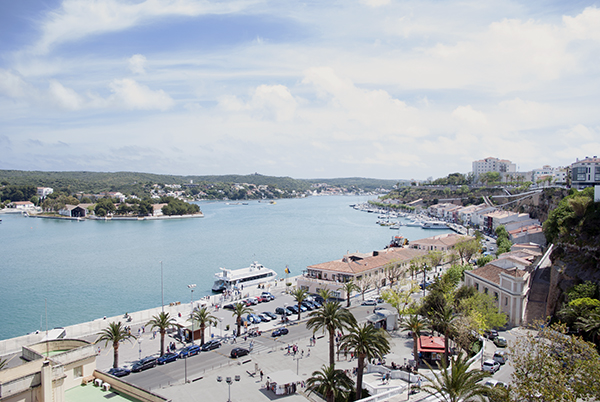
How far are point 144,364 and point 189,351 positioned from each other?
2.87 metres

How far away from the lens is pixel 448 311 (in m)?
22.4

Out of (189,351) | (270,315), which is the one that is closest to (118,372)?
(189,351)

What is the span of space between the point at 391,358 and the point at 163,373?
13217 mm

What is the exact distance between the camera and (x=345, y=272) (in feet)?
126

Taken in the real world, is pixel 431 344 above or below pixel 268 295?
above

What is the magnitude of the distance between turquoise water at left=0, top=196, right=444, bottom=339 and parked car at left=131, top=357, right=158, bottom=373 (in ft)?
56.7

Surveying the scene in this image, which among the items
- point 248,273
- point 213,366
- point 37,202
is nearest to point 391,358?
point 213,366

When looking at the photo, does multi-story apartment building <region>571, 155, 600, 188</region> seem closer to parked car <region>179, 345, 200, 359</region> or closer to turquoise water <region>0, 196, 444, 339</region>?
turquoise water <region>0, 196, 444, 339</region>

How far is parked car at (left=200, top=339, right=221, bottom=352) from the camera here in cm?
2563

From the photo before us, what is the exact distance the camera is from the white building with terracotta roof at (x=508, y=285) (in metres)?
28.5

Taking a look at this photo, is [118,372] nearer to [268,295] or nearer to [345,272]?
[268,295]

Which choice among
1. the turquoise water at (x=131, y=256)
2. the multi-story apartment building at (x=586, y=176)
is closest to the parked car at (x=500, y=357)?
the turquoise water at (x=131, y=256)

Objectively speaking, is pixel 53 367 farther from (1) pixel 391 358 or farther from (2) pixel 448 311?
(2) pixel 448 311

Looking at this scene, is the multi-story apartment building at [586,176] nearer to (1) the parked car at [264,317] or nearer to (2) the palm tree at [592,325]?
(2) the palm tree at [592,325]
